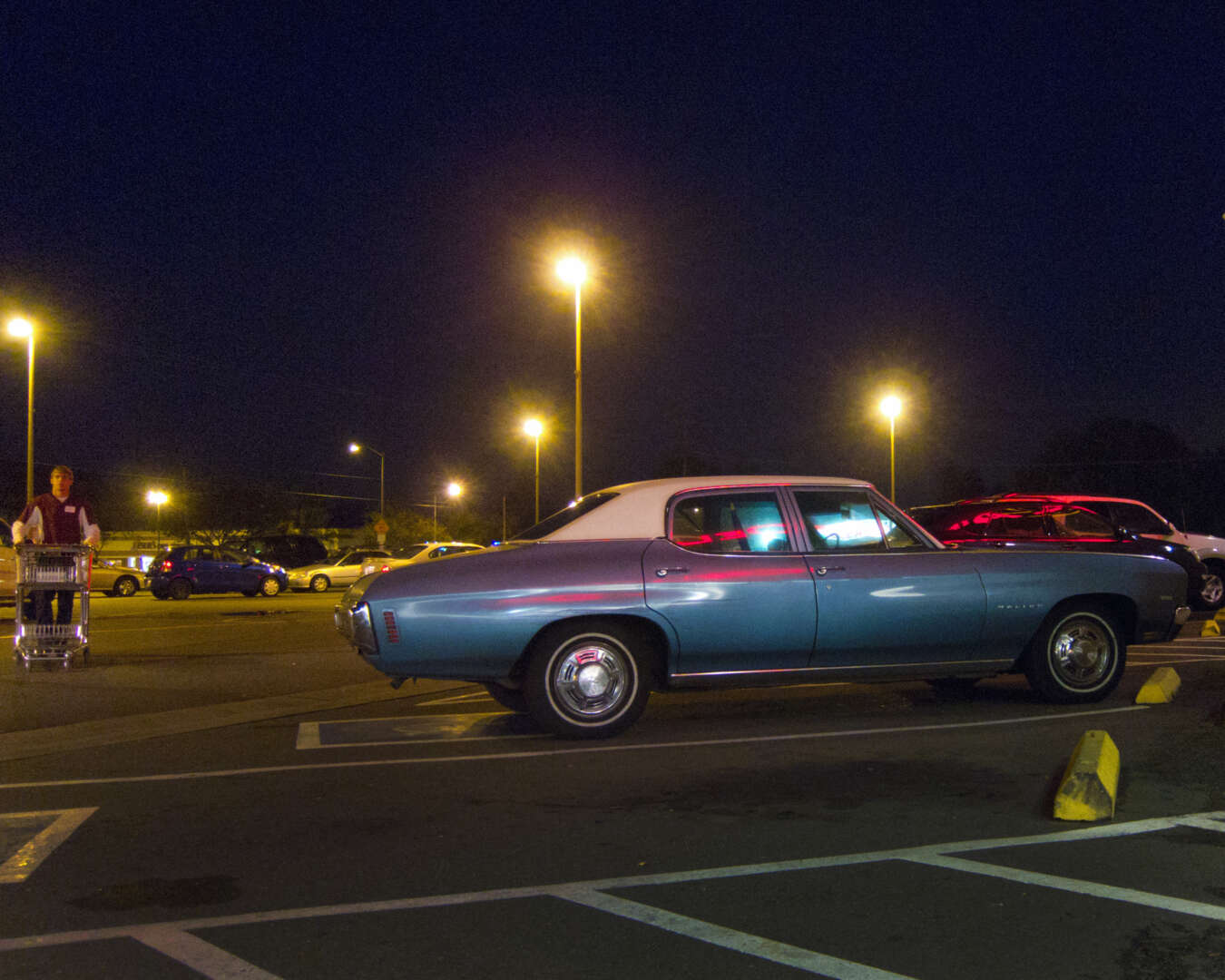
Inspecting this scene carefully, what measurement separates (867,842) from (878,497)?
3764mm

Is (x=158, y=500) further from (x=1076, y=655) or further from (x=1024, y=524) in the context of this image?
(x=1076, y=655)

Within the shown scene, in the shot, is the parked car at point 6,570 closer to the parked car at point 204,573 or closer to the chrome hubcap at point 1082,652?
the parked car at point 204,573

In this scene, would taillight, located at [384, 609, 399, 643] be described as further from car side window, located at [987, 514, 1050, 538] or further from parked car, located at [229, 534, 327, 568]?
parked car, located at [229, 534, 327, 568]

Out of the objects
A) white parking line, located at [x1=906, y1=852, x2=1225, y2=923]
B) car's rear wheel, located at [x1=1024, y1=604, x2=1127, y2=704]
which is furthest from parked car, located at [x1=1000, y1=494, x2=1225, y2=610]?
white parking line, located at [x1=906, y1=852, x2=1225, y2=923]

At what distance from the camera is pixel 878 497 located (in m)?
8.23

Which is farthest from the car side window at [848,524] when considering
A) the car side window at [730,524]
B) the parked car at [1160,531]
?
the parked car at [1160,531]

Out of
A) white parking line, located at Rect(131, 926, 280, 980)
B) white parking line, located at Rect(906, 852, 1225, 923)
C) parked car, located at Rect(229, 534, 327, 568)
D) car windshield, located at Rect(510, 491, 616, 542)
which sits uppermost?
parked car, located at Rect(229, 534, 327, 568)

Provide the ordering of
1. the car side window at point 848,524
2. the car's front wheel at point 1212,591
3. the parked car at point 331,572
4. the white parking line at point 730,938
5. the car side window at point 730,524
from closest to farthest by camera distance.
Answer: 1. the white parking line at point 730,938
2. the car side window at point 730,524
3. the car side window at point 848,524
4. the car's front wheel at point 1212,591
5. the parked car at point 331,572

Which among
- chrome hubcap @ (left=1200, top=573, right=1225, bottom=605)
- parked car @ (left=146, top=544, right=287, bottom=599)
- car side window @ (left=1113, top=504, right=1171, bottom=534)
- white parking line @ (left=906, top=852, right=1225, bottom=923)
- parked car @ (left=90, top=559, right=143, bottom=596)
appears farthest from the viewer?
parked car @ (left=90, top=559, right=143, bottom=596)

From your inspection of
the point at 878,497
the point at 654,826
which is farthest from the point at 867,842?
the point at 878,497

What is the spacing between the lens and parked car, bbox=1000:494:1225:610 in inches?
701

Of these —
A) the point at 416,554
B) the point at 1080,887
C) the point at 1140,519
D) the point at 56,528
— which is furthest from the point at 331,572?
the point at 1080,887

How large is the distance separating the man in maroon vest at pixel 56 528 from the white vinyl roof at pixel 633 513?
613 cm

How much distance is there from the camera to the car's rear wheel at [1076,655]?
831cm
